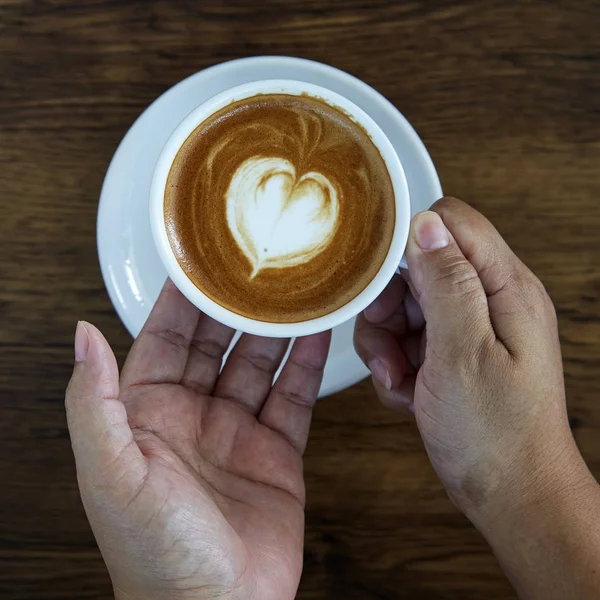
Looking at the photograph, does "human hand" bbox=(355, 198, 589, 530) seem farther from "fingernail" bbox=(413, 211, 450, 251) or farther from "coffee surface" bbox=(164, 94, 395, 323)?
"coffee surface" bbox=(164, 94, 395, 323)

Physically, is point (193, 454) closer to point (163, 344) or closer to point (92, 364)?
point (163, 344)

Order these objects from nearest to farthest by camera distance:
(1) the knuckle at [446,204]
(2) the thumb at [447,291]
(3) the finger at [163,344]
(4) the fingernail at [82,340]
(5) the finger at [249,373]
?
(4) the fingernail at [82,340] → (2) the thumb at [447,291] → (1) the knuckle at [446,204] → (3) the finger at [163,344] → (5) the finger at [249,373]

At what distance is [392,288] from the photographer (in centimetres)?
147

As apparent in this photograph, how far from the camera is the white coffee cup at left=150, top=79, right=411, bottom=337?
1.20 meters

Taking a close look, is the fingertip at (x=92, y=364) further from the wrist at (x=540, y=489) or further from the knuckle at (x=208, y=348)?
the wrist at (x=540, y=489)

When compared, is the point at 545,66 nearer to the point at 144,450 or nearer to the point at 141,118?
the point at 141,118

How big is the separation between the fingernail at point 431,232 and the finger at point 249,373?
1.55 ft

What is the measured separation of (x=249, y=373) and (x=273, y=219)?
38 centimetres

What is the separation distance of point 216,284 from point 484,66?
84 centimetres

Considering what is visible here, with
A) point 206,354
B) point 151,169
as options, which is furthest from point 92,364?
point 151,169

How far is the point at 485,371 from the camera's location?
1.13 metres

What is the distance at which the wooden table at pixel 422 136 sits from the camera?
4.86 ft

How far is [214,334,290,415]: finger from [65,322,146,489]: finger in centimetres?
45

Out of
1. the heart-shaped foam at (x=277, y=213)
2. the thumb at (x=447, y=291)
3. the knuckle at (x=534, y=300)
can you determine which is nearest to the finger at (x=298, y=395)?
the heart-shaped foam at (x=277, y=213)
